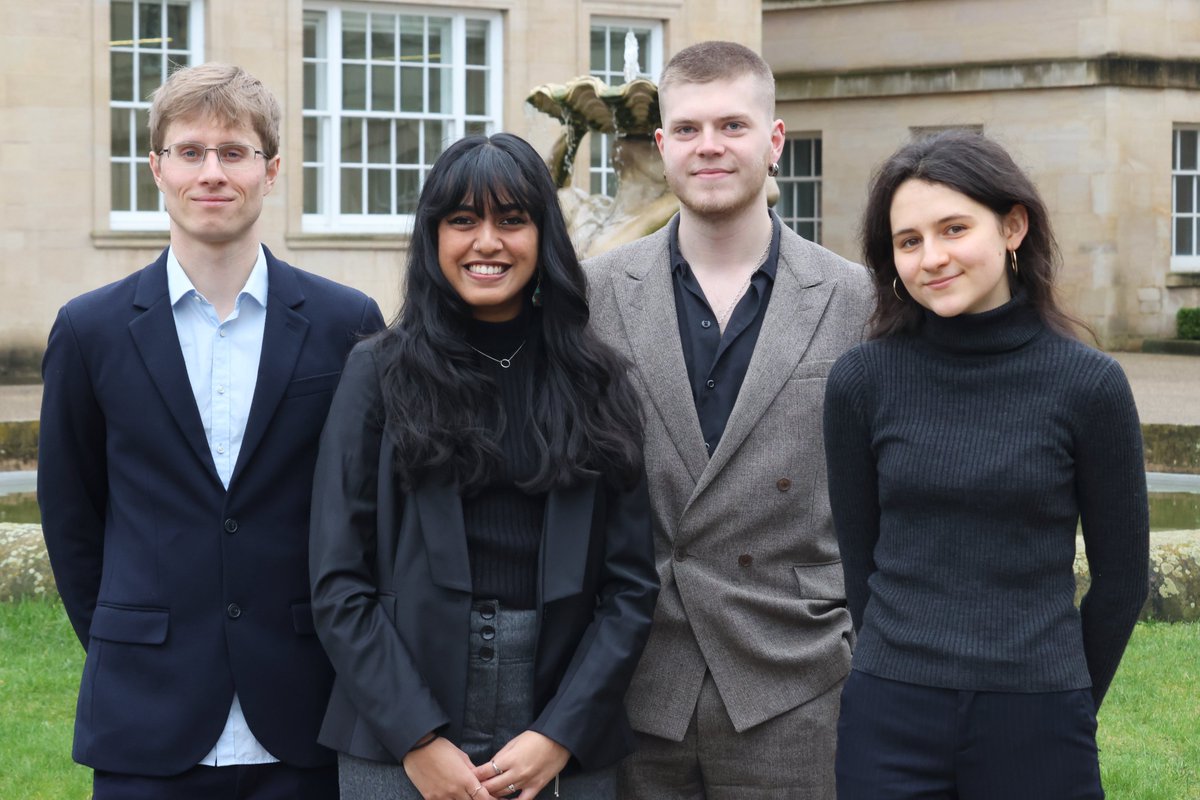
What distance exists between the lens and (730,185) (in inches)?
138

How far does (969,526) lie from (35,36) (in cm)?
1633

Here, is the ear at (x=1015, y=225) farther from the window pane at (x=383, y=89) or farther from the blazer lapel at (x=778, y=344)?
the window pane at (x=383, y=89)

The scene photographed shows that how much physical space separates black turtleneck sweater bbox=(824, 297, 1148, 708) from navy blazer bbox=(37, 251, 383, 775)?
107cm

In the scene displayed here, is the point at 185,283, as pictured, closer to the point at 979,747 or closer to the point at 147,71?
the point at 979,747

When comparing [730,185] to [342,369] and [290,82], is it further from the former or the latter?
[290,82]

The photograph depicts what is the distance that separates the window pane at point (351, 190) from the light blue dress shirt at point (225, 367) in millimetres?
16291

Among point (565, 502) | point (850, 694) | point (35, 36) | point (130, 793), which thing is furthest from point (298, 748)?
point (35, 36)

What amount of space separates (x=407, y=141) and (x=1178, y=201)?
12.3 meters

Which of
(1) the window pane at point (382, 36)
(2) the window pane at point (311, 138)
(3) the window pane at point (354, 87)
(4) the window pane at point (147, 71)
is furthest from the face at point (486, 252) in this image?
(1) the window pane at point (382, 36)

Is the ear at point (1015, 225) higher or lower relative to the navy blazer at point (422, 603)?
higher

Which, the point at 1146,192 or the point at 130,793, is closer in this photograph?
the point at 130,793

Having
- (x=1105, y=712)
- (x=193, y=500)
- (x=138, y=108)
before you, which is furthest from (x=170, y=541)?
(x=138, y=108)

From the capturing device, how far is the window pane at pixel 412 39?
1950 centimetres

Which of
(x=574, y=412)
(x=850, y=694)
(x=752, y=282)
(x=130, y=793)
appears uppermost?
(x=752, y=282)
